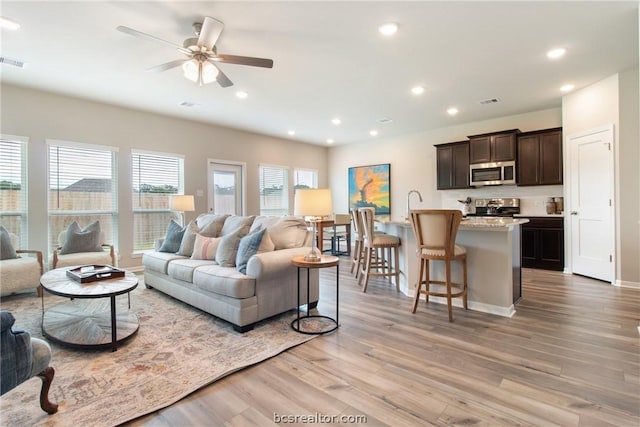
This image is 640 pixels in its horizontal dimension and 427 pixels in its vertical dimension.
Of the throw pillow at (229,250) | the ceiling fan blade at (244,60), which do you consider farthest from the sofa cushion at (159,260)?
the ceiling fan blade at (244,60)

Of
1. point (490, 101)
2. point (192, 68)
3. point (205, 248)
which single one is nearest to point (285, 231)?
point (205, 248)

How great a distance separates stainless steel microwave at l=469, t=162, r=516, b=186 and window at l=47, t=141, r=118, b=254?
6451mm

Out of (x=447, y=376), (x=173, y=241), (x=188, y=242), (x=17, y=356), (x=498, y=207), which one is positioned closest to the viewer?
(x=17, y=356)

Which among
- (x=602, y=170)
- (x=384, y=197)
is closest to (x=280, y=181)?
(x=384, y=197)

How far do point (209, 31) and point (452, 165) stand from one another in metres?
5.27

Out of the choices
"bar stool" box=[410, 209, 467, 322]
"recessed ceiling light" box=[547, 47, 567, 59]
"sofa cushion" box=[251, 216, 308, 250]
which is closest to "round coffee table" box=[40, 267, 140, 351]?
"sofa cushion" box=[251, 216, 308, 250]

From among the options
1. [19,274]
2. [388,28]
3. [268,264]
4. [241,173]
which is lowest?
[19,274]

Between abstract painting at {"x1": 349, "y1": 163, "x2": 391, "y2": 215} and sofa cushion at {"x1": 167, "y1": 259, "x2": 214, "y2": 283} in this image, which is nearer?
sofa cushion at {"x1": 167, "y1": 259, "x2": 214, "y2": 283}

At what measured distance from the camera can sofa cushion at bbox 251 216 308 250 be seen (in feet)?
11.0

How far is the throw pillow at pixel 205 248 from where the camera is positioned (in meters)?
3.56

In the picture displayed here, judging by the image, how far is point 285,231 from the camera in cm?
340

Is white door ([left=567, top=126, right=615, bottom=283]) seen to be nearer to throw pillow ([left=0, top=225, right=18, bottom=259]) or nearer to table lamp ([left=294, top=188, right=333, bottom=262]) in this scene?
table lamp ([left=294, top=188, right=333, bottom=262])

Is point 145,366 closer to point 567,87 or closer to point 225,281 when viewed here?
point 225,281

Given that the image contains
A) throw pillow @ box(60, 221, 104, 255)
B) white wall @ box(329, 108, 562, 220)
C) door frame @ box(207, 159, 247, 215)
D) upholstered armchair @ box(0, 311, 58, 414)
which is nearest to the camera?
upholstered armchair @ box(0, 311, 58, 414)
